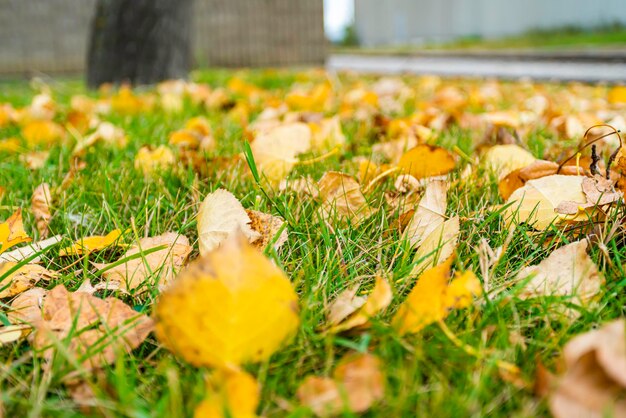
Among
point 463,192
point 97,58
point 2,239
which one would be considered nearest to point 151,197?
point 2,239

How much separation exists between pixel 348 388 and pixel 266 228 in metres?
0.43

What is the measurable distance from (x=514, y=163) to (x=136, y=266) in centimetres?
87

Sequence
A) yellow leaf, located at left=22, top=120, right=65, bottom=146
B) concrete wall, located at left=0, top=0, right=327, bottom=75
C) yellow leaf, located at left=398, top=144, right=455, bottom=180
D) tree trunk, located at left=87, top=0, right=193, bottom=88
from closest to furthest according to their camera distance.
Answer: yellow leaf, located at left=398, top=144, right=455, bottom=180 < yellow leaf, located at left=22, top=120, right=65, bottom=146 < tree trunk, located at left=87, top=0, right=193, bottom=88 < concrete wall, located at left=0, top=0, right=327, bottom=75

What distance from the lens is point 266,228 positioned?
1.03 meters

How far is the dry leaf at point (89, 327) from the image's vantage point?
29.0 inches

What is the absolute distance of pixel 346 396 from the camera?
60 centimetres

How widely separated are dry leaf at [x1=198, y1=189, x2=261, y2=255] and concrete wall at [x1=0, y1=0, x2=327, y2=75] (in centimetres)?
671

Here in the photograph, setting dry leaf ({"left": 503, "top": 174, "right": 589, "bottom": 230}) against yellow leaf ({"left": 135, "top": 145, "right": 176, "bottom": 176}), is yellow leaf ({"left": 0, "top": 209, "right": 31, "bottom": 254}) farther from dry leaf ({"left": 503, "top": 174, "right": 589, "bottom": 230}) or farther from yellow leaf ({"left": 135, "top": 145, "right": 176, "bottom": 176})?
dry leaf ({"left": 503, "top": 174, "right": 589, "bottom": 230})

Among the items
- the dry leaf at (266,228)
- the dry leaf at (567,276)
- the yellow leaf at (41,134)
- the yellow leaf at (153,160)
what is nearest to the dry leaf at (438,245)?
the dry leaf at (567,276)

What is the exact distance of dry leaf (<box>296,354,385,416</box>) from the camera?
0.62m

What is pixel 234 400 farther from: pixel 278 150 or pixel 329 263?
pixel 278 150

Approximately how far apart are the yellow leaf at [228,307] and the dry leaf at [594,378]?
0.96ft

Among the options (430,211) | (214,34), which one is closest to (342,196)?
(430,211)

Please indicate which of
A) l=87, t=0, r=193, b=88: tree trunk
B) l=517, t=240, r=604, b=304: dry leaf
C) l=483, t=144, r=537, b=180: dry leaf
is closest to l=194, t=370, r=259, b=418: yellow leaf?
l=517, t=240, r=604, b=304: dry leaf
